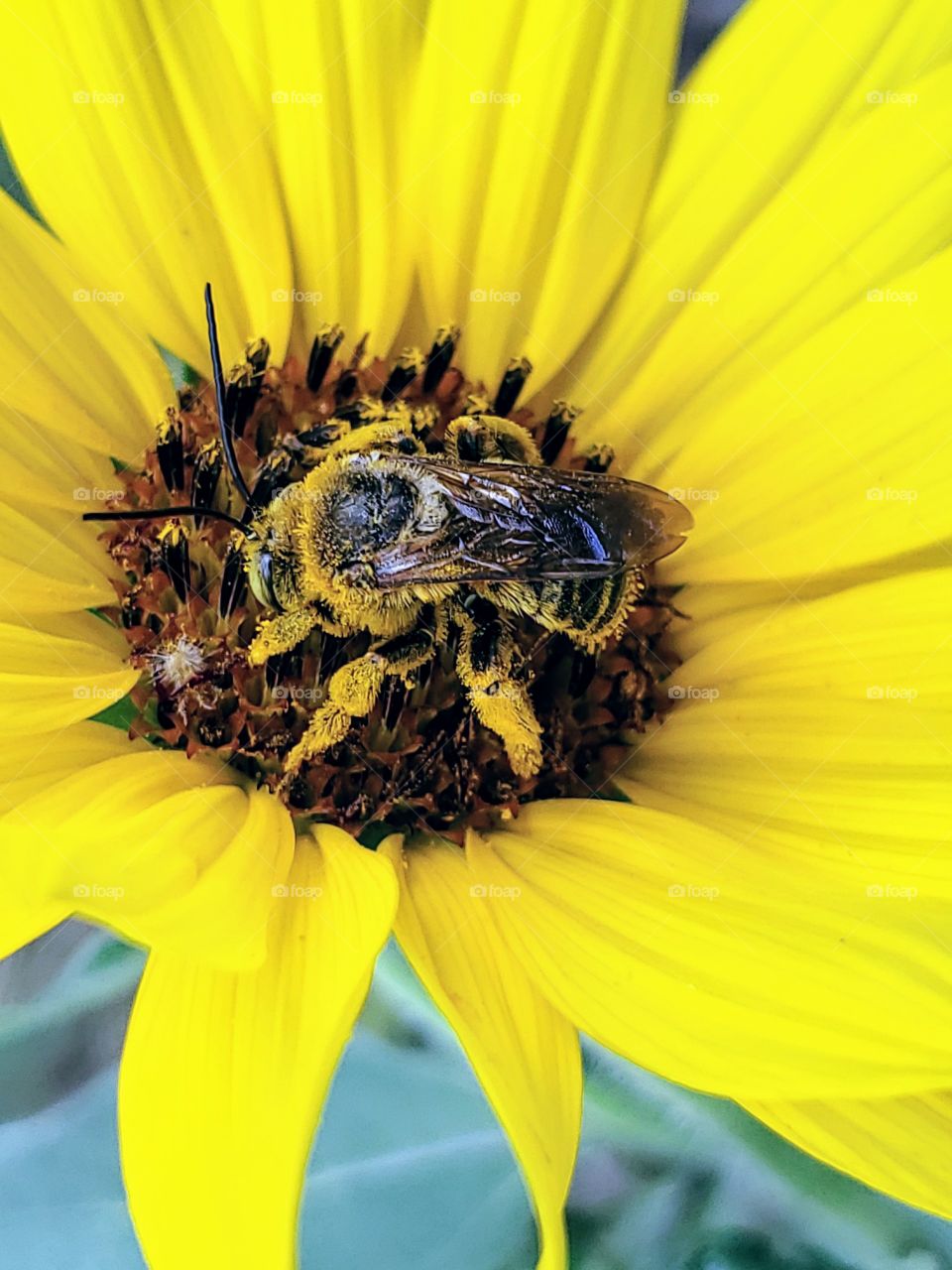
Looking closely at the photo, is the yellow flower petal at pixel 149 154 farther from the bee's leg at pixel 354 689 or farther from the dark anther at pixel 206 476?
the bee's leg at pixel 354 689

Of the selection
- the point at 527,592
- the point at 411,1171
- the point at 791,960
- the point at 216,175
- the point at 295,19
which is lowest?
the point at 411,1171

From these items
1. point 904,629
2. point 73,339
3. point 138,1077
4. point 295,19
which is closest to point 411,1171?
point 138,1077

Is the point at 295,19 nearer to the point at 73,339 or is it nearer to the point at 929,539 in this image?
the point at 73,339

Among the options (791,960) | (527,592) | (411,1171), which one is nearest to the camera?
(791,960)
